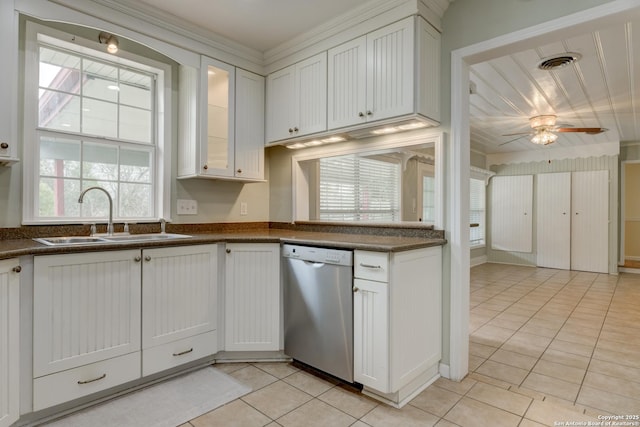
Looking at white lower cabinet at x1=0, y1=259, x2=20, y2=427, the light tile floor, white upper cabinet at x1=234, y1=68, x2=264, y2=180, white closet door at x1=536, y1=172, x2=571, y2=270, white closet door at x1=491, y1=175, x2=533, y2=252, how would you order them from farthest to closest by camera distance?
white closet door at x1=491, y1=175, x2=533, y2=252
white closet door at x1=536, y1=172, x2=571, y2=270
white upper cabinet at x1=234, y1=68, x2=264, y2=180
the light tile floor
white lower cabinet at x1=0, y1=259, x2=20, y2=427

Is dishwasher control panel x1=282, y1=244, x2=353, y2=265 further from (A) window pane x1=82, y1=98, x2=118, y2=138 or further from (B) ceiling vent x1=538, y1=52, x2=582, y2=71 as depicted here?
(B) ceiling vent x1=538, y1=52, x2=582, y2=71

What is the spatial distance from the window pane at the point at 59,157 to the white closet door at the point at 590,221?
24.9 ft

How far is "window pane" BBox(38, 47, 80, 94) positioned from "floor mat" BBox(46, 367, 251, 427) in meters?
2.06

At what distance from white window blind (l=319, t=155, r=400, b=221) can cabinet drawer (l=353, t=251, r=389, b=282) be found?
83 cm

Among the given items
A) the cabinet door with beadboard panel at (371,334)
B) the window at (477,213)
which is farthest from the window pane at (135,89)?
the window at (477,213)

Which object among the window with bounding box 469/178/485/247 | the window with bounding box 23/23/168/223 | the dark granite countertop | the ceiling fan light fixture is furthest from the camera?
the window with bounding box 469/178/485/247

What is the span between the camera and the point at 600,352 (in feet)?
9.07

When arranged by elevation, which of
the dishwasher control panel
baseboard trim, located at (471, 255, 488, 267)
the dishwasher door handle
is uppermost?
the dishwasher control panel

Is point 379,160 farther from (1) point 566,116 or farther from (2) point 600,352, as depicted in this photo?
(1) point 566,116

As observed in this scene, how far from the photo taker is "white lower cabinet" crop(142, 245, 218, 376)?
7.00ft

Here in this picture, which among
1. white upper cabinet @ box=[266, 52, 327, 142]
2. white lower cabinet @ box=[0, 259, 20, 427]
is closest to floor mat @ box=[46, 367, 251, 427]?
white lower cabinet @ box=[0, 259, 20, 427]

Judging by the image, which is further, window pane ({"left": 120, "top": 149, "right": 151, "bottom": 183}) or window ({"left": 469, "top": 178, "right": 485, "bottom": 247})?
window ({"left": 469, "top": 178, "right": 485, "bottom": 247})

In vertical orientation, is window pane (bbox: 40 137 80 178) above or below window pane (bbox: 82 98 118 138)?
below

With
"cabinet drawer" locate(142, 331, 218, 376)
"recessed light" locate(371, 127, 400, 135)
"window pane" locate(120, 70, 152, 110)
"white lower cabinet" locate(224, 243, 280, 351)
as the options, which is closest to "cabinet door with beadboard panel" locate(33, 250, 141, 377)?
"cabinet drawer" locate(142, 331, 218, 376)
